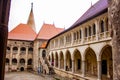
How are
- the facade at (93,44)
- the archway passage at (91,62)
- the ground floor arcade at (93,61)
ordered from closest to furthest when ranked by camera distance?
the facade at (93,44)
the ground floor arcade at (93,61)
the archway passage at (91,62)

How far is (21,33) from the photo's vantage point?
41.5 metres

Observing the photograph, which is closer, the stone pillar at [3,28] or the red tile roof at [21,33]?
the stone pillar at [3,28]

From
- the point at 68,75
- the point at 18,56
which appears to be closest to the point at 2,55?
the point at 68,75

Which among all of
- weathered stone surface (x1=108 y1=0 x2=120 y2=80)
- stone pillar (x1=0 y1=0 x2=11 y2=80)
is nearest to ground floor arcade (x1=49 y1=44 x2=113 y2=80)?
weathered stone surface (x1=108 y1=0 x2=120 y2=80)

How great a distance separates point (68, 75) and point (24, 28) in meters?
26.7

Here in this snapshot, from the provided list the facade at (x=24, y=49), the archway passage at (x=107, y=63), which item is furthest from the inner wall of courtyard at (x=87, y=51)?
the facade at (x=24, y=49)

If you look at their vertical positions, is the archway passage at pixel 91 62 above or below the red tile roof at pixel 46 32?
below

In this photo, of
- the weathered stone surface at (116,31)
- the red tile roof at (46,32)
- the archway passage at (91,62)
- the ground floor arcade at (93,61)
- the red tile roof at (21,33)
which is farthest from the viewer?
the red tile roof at (21,33)

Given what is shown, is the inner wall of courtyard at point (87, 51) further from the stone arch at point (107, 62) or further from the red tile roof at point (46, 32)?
the red tile roof at point (46, 32)

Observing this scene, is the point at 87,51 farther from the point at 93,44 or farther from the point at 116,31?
the point at 116,31

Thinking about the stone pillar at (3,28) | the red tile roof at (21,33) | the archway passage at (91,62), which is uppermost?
the red tile roof at (21,33)

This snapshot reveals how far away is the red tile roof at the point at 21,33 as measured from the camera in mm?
38891

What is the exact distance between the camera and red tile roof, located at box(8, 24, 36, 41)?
128 ft

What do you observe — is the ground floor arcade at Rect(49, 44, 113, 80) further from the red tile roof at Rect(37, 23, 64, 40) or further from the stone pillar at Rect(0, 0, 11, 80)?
the stone pillar at Rect(0, 0, 11, 80)
